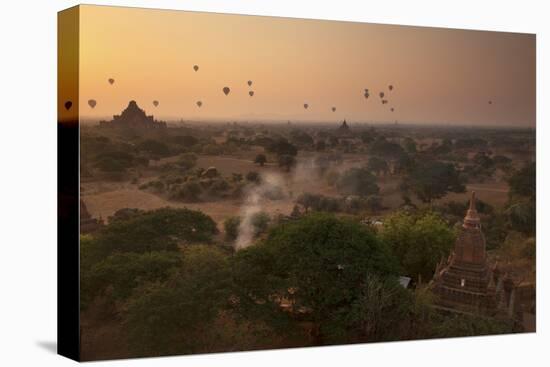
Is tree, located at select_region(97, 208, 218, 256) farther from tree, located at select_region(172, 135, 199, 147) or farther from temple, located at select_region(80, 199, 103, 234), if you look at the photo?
tree, located at select_region(172, 135, 199, 147)

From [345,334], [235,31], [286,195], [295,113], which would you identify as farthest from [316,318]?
[235,31]

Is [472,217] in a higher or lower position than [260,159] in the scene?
lower

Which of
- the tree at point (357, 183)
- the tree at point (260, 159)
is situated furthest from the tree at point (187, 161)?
the tree at point (357, 183)

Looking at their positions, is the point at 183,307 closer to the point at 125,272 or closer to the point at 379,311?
the point at 125,272

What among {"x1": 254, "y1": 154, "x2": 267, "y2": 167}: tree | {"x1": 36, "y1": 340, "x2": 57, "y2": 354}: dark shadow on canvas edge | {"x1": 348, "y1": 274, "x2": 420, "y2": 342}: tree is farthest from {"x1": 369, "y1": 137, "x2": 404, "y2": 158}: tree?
{"x1": 36, "y1": 340, "x2": 57, "y2": 354}: dark shadow on canvas edge

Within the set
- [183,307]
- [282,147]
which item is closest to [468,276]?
[282,147]

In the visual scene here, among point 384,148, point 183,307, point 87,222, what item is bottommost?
point 183,307
